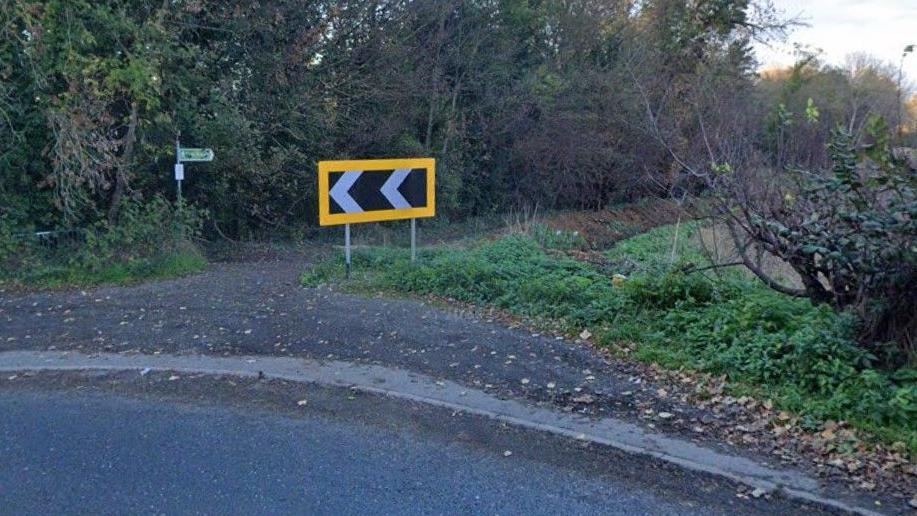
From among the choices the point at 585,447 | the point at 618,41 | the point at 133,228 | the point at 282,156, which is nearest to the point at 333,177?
the point at 133,228

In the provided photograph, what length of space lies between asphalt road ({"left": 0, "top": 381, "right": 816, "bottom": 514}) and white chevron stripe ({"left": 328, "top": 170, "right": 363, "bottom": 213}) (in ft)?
15.1

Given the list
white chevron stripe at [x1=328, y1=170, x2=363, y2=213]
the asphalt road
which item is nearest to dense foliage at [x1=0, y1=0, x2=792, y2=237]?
white chevron stripe at [x1=328, y1=170, x2=363, y2=213]

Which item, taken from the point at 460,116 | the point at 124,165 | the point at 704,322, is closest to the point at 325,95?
the point at 460,116

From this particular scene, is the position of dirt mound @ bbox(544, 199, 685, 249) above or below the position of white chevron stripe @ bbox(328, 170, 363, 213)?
below

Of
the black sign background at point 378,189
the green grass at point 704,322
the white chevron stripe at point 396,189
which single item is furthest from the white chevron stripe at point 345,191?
the green grass at point 704,322

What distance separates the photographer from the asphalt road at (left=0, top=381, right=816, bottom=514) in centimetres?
416

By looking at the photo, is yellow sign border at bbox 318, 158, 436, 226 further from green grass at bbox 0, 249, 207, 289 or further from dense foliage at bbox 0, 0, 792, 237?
green grass at bbox 0, 249, 207, 289

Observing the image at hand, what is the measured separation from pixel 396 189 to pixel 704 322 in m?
4.97

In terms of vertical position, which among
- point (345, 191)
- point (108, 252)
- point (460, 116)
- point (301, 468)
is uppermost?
point (460, 116)

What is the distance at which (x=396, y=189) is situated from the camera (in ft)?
34.4

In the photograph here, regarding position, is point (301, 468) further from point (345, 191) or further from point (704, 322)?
point (345, 191)

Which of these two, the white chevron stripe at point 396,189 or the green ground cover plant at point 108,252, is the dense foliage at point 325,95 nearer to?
the green ground cover plant at point 108,252

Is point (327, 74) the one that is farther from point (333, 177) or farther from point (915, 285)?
point (915, 285)

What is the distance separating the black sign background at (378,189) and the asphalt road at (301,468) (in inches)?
184
